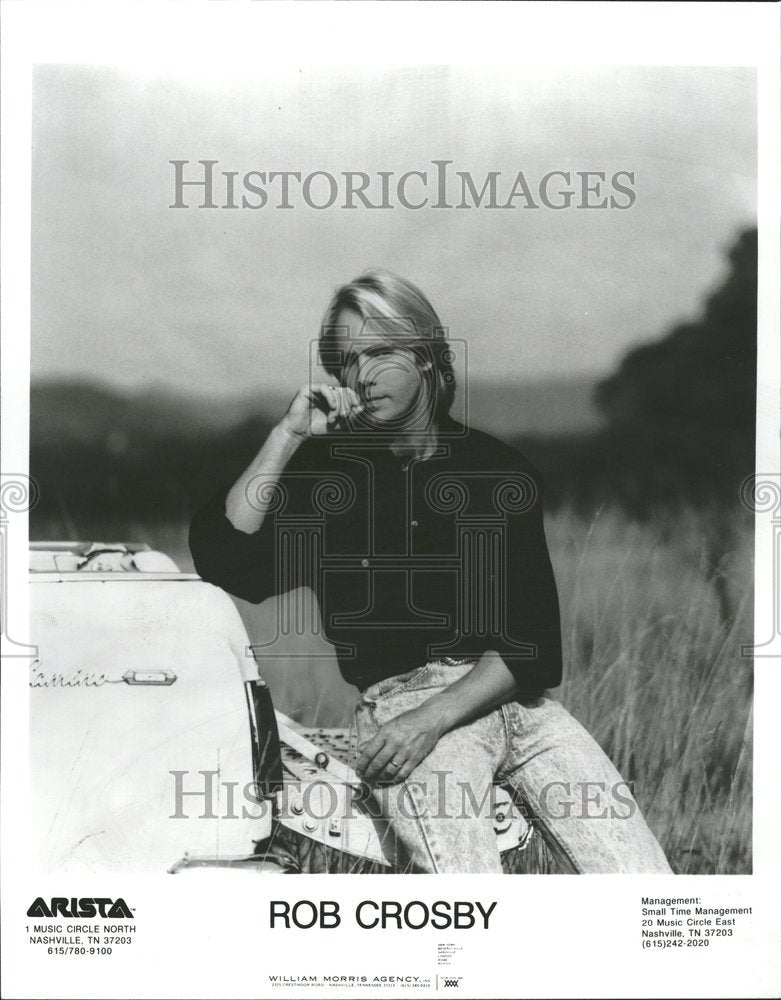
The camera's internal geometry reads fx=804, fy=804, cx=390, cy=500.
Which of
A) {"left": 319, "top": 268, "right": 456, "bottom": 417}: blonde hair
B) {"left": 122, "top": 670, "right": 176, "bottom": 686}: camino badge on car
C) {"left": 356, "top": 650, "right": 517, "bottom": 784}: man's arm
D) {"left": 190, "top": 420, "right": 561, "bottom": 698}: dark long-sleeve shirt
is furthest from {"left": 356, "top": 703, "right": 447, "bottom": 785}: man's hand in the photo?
{"left": 319, "top": 268, "right": 456, "bottom": 417}: blonde hair

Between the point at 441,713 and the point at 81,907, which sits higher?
the point at 441,713

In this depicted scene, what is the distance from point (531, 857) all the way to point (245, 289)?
221cm

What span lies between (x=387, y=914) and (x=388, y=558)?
1.23m

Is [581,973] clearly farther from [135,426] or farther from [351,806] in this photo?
[135,426]

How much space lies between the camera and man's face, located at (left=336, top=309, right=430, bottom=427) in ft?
9.14

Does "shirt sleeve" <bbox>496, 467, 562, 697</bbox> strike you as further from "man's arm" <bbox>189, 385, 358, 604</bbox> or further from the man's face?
"man's arm" <bbox>189, 385, 358, 604</bbox>

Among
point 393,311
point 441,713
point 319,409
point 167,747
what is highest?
point 393,311

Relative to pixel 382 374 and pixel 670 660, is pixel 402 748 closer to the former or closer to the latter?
pixel 670 660

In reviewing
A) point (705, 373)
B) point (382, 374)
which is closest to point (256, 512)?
point (382, 374)

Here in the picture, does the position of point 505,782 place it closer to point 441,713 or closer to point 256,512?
point 441,713

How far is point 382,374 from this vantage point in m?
2.79

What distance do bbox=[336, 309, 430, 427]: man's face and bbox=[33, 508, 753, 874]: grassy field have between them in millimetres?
641

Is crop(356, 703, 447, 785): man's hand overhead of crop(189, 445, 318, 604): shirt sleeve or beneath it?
beneath

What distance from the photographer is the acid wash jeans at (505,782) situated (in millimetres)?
2752
